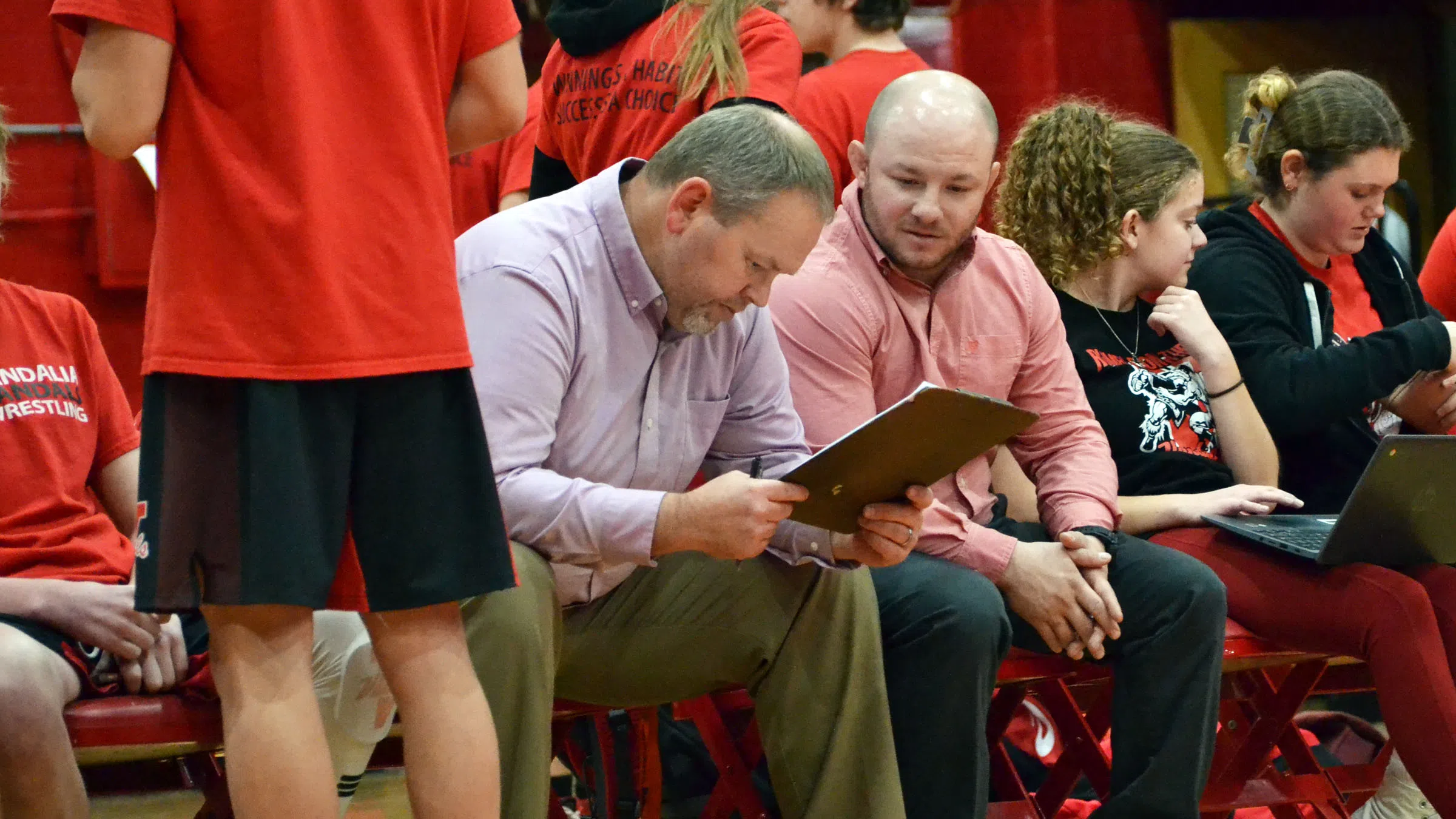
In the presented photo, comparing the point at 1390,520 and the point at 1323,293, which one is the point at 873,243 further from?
the point at 1323,293

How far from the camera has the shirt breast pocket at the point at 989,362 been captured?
2.77 meters

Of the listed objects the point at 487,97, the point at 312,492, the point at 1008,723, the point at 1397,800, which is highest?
the point at 487,97

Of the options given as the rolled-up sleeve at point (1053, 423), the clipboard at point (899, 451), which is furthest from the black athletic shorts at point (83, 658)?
the rolled-up sleeve at point (1053, 423)

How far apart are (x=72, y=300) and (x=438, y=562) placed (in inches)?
45.5

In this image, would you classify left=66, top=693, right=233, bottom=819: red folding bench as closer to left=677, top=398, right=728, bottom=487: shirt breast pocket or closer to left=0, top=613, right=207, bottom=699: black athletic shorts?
left=0, top=613, right=207, bottom=699: black athletic shorts

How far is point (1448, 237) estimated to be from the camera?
161 inches

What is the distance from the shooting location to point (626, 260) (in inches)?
87.5

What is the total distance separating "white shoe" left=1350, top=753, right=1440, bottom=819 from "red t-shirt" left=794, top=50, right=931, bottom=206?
5.37ft

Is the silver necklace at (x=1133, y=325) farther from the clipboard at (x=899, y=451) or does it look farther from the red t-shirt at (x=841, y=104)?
the clipboard at (x=899, y=451)

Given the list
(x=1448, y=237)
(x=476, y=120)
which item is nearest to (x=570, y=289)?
(x=476, y=120)

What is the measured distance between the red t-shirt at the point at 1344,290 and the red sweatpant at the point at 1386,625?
0.78 meters

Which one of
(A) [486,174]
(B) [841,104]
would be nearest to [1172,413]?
(B) [841,104]

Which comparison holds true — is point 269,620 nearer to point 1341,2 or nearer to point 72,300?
point 72,300

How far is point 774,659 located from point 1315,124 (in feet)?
6.36
